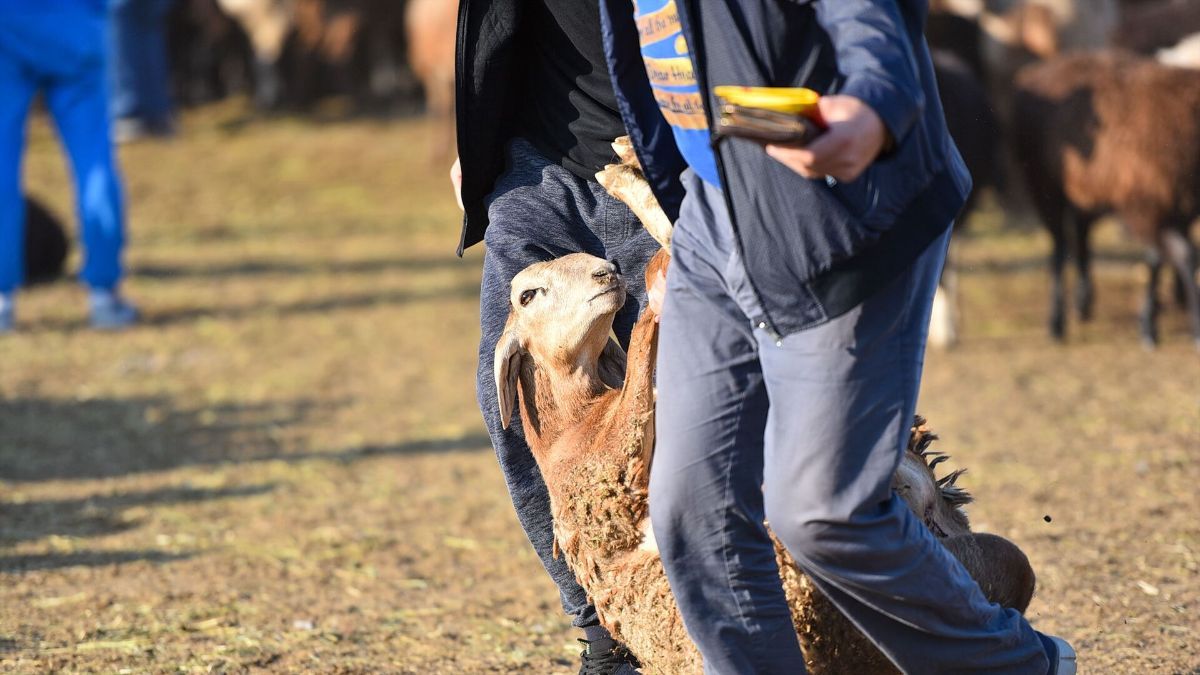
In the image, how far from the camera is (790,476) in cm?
211

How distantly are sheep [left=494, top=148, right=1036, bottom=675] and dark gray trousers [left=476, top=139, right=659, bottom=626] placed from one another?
8 centimetres

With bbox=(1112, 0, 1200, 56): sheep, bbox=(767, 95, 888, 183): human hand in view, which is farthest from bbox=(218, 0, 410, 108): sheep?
Answer: bbox=(767, 95, 888, 183): human hand

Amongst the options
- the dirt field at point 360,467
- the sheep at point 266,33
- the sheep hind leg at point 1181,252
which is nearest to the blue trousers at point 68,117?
the dirt field at point 360,467

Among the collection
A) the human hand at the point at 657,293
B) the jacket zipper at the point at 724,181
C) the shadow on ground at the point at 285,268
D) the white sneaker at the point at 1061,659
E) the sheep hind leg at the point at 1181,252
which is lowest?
the shadow on ground at the point at 285,268

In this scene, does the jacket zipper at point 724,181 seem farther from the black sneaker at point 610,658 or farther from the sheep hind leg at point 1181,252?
the sheep hind leg at point 1181,252

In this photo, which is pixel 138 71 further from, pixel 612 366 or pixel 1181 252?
pixel 612 366

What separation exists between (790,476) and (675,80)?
0.67m

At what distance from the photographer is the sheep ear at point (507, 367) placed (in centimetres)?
278

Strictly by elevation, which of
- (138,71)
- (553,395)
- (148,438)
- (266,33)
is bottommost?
(148,438)

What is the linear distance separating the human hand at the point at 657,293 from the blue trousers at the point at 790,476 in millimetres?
233

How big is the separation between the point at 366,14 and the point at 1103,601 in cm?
1248

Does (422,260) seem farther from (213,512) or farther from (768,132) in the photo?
(768,132)

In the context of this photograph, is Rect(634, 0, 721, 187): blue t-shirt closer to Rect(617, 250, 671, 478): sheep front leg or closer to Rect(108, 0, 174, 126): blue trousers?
Rect(617, 250, 671, 478): sheep front leg

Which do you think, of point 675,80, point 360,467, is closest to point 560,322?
point 675,80
